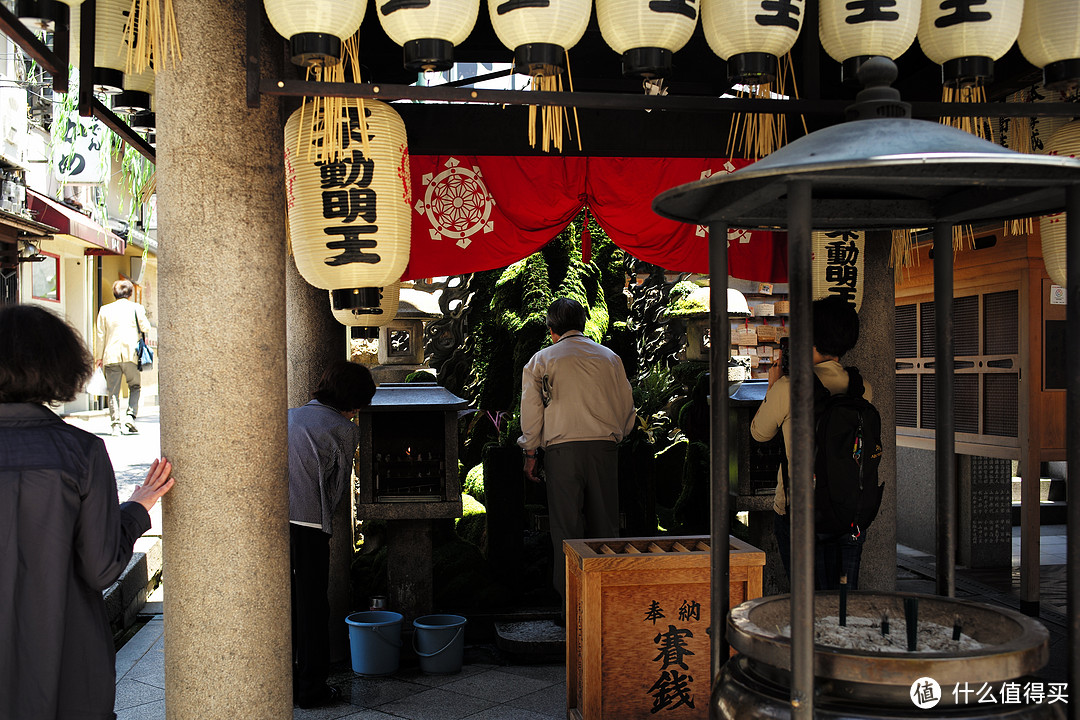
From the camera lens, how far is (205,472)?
357 centimetres

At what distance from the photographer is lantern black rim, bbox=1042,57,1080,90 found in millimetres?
3822

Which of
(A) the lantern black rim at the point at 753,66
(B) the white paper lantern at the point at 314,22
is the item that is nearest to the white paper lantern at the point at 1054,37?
(A) the lantern black rim at the point at 753,66

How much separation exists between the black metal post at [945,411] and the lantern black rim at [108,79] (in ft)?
12.9

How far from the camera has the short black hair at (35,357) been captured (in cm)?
297

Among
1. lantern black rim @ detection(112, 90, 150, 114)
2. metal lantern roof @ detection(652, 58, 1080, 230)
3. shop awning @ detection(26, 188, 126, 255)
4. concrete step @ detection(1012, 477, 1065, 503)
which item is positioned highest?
shop awning @ detection(26, 188, 126, 255)

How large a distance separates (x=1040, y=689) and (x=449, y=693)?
12.7ft

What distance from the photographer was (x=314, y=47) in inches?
135

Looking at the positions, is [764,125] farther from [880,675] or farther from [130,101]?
[130,101]

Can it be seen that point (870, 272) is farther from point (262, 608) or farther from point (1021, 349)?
point (262, 608)

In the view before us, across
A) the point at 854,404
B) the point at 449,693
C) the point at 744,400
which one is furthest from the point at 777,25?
the point at 449,693

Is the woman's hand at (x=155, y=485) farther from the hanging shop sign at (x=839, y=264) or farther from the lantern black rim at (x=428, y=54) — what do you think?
the hanging shop sign at (x=839, y=264)

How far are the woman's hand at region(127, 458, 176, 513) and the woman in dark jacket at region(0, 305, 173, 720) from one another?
25 cm

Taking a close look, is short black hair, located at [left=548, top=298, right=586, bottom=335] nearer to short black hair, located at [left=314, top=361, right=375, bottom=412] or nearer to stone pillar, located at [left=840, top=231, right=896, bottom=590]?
short black hair, located at [left=314, top=361, right=375, bottom=412]

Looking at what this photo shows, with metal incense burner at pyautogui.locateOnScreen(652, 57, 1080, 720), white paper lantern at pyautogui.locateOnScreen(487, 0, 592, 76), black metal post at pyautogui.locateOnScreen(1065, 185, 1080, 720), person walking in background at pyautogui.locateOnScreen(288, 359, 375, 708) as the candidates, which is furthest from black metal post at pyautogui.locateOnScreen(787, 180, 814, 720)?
person walking in background at pyautogui.locateOnScreen(288, 359, 375, 708)
